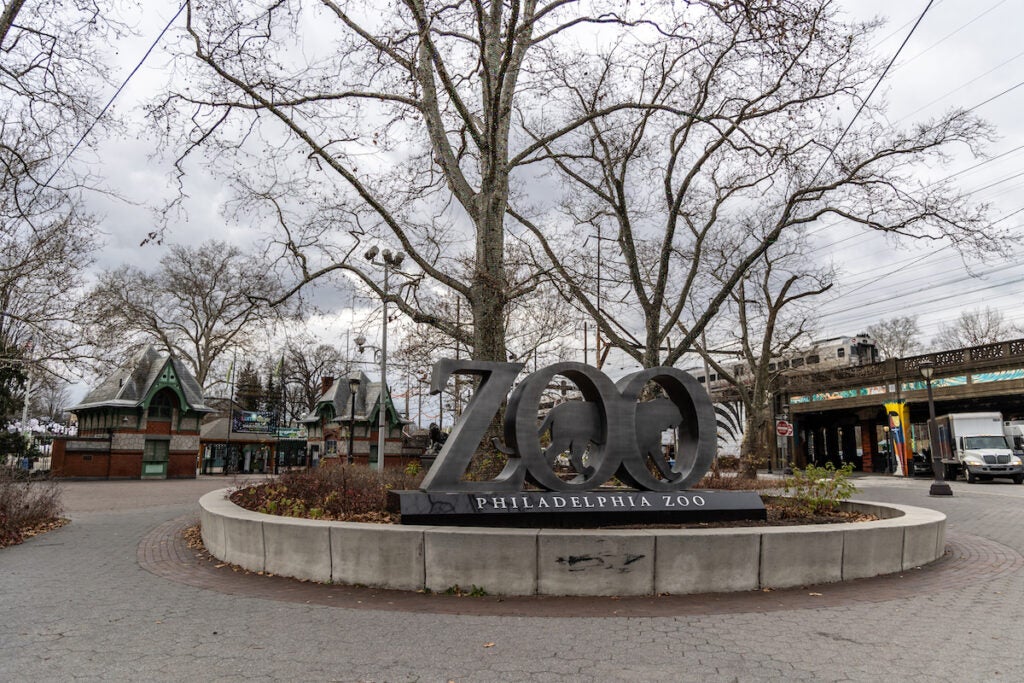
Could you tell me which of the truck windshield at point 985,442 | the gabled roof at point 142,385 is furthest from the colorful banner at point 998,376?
the gabled roof at point 142,385

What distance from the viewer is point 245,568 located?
7730 millimetres

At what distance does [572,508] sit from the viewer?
26.2 ft

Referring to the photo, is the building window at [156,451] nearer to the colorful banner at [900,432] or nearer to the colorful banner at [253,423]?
the colorful banner at [253,423]

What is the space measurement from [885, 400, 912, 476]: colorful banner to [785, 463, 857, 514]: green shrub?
29277mm

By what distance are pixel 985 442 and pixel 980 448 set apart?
34cm

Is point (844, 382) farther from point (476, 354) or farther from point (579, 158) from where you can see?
point (476, 354)

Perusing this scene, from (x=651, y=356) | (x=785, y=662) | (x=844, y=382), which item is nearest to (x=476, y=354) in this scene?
(x=651, y=356)

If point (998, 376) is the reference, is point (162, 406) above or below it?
below

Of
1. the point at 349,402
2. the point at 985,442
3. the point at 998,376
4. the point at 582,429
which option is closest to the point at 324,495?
the point at 582,429

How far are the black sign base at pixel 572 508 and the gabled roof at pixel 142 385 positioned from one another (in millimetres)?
30509

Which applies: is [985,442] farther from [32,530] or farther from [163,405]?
[163,405]

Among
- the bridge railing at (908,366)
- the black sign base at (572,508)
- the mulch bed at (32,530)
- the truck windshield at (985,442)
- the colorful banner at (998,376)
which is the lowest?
the mulch bed at (32,530)

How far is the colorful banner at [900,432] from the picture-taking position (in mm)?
35219

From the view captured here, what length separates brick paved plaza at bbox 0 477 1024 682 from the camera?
4445mm
